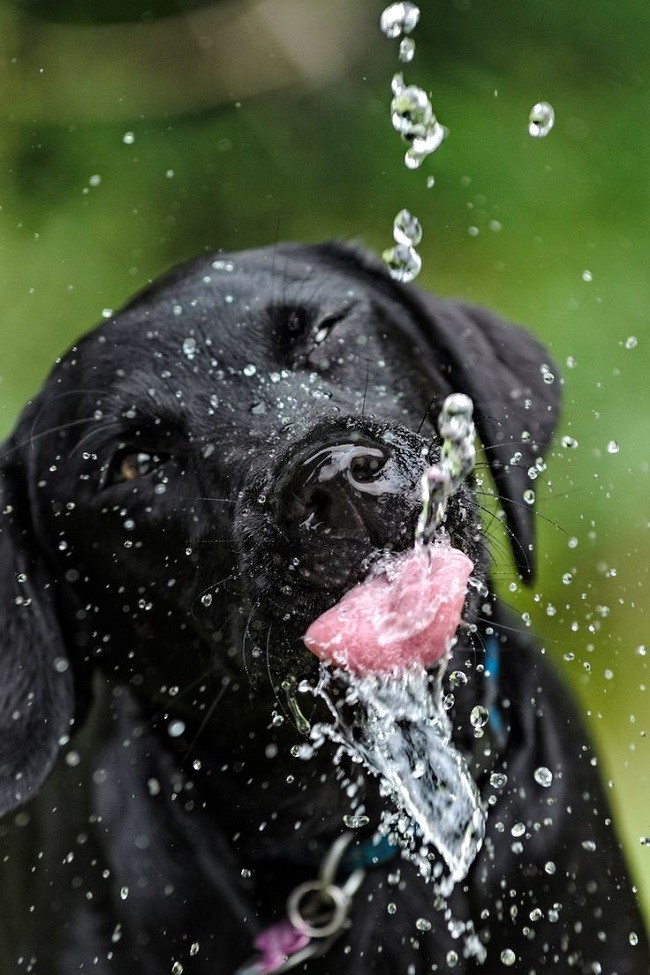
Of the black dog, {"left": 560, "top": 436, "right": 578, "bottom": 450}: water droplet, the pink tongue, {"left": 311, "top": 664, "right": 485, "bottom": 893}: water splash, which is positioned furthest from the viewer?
{"left": 560, "top": 436, "right": 578, "bottom": 450}: water droplet

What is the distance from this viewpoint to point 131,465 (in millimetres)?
2271

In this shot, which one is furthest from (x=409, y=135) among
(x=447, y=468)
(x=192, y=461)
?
(x=447, y=468)

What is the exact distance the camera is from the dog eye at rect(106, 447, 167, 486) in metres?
2.25

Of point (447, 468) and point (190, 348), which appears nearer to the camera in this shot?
point (447, 468)

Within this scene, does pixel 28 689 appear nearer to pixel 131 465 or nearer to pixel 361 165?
pixel 131 465

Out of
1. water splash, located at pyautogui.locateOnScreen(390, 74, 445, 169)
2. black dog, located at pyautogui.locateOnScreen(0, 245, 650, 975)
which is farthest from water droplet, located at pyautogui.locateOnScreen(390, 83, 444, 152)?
black dog, located at pyautogui.locateOnScreen(0, 245, 650, 975)

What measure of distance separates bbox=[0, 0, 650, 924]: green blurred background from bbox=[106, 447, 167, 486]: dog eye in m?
2.40

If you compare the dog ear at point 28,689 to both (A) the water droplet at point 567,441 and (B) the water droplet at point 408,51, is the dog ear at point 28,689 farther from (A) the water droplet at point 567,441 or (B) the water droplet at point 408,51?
(B) the water droplet at point 408,51

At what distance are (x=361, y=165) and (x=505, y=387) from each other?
2.81 meters

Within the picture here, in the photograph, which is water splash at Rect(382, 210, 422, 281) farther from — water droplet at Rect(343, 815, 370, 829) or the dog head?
water droplet at Rect(343, 815, 370, 829)

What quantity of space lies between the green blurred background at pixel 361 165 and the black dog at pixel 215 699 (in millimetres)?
2216

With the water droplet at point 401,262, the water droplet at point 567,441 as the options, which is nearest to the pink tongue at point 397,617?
the water droplet at point 401,262

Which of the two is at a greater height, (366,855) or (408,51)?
(408,51)

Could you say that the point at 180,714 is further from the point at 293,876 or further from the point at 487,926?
the point at 487,926
